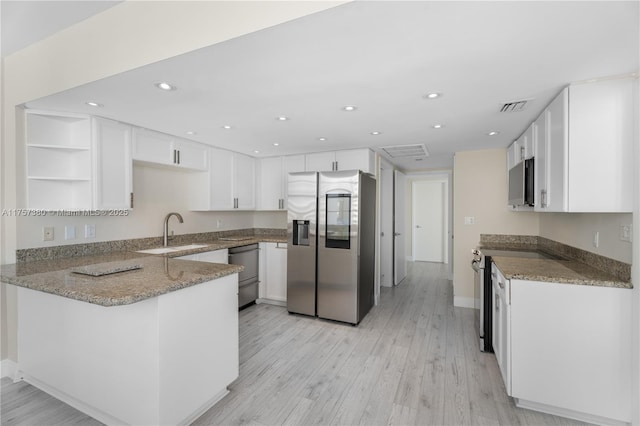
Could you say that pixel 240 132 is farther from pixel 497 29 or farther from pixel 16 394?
pixel 16 394

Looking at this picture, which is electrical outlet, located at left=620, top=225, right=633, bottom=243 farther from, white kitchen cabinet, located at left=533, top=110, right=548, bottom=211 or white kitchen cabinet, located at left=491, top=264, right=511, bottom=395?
white kitchen cabinet, located at left=491, top=264, right=511, bottom=395

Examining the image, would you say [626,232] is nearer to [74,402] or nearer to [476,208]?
[476,208]

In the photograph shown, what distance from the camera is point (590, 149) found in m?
1.87

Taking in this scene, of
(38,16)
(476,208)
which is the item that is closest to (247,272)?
(38,16)

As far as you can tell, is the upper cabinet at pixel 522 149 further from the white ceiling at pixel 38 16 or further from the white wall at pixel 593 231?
the white ceiling at pixel 38 16

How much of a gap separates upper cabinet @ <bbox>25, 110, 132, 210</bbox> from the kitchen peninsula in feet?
2.03

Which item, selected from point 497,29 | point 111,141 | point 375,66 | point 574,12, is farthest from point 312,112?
point 111,141

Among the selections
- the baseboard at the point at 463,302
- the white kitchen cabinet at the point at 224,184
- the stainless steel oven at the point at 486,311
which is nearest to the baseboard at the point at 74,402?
the white kitchen cabinet at the point at 224,184

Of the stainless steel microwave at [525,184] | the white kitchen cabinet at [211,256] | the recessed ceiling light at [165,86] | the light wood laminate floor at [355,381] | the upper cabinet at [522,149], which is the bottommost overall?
the light wood laminate floor at [355,381]

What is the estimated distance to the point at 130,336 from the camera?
1698 mm

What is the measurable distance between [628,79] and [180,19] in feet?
8.75

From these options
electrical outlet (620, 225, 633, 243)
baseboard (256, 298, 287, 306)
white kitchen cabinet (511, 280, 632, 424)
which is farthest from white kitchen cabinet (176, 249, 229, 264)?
electrical outlet (620, 225, 633, 243)

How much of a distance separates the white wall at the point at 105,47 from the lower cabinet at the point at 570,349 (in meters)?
2.17

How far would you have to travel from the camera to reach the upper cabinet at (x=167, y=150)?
9.90 ft
